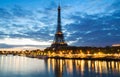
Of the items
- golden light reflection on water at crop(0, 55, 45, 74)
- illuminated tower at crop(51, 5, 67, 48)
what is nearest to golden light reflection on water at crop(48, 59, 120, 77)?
golden light reflection on water at crop(0, 55, 45, 74)

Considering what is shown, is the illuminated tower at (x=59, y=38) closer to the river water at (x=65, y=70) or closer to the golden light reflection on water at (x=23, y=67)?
the golden light reflection on water at (x=23, y=67)

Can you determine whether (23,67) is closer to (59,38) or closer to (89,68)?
(89,68)

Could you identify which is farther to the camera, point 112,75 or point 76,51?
point 76,51

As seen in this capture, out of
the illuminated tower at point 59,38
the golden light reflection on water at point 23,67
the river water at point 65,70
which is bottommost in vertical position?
the golden light reflection on water at point 23,67

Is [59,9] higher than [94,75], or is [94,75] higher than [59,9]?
[59,9]

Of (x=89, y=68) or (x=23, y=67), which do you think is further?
(x=23, y=67)

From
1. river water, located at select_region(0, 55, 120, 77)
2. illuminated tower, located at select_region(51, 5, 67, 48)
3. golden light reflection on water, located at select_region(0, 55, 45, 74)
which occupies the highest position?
illuminated tower, located at select_region(51, 5, 67, 48)

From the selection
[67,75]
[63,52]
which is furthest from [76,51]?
[67,75]

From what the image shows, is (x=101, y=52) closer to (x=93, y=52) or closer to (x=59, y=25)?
(x=93, y=52)

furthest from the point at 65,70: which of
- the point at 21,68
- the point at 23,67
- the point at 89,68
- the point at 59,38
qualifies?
the point at 59,38

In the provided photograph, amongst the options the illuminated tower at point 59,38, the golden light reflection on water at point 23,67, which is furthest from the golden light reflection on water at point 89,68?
the illuminated tower at point 59,38

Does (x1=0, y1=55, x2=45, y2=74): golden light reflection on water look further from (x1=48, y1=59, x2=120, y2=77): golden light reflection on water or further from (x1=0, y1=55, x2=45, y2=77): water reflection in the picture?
(x1=48, y1=59, x2=120, y2=77): golden light reflection on water
